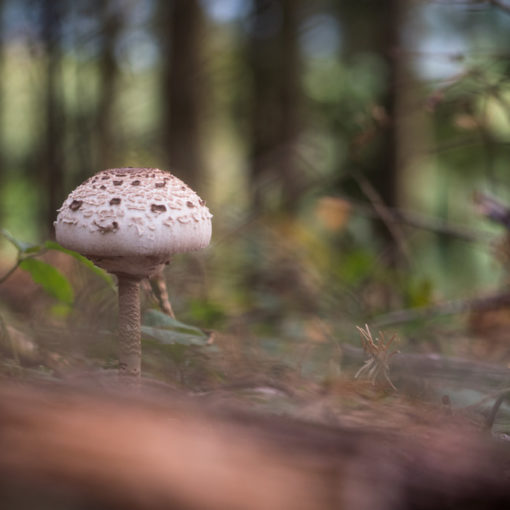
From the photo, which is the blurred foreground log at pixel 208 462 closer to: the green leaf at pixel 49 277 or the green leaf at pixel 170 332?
the green leaf at pixel 170 332

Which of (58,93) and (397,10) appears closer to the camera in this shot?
(58,93)

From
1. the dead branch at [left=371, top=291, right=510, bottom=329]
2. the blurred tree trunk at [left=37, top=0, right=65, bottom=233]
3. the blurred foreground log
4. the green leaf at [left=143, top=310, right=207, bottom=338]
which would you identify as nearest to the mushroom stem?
the green leaf at [left=143, top=310, right=207, bottom=338]

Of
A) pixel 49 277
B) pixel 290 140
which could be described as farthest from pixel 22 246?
pixel 290 140

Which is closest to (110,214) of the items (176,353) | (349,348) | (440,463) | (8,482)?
(176,353)

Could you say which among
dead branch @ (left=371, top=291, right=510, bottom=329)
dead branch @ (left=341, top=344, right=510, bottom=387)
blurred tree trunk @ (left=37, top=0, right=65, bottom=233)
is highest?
blurred tree trunk @ (left=37, top=0, right=65, bottom=233)

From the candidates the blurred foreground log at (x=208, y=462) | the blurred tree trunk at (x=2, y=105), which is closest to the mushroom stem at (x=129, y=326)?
A: the blurred foreground log at (x=208, y=462)

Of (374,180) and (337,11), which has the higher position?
(337,11)

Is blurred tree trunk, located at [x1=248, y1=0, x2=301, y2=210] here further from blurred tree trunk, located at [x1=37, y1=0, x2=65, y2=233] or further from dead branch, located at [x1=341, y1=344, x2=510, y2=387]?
dead branch, located at [x1=341, y1=344, x2=510, y2=387]

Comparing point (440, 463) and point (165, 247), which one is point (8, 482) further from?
point (165, 247)
